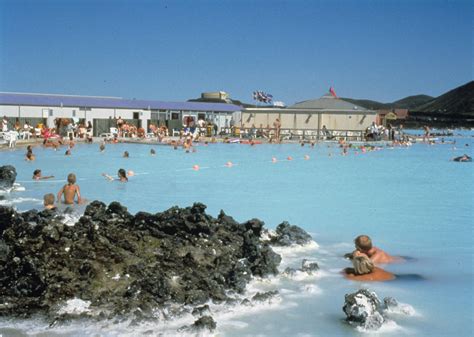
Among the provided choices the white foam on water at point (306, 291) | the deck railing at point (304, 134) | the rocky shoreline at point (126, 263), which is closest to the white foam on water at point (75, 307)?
the rocky shoreline at point (126, 263)

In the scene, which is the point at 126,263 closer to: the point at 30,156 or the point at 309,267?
the point at 309,267

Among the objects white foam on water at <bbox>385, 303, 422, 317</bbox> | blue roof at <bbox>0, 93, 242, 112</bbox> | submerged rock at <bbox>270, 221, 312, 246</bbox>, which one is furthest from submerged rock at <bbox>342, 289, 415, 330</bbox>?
blue roof at <bbox>0, 93, 242, 112</bbox>

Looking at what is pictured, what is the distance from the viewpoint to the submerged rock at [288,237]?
9445 millimetres

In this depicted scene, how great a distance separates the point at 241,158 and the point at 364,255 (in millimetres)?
19938

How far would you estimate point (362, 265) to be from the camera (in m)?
8.08

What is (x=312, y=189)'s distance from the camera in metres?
18.2

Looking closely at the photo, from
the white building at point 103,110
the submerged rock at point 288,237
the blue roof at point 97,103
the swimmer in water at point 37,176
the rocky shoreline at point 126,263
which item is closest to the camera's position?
the rocky shoreline at point 126,263

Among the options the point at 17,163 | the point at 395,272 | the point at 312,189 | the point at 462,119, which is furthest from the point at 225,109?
the point at 462,119

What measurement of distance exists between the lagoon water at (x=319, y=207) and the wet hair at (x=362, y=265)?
10.9 inches

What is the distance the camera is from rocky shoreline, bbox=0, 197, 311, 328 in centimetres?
638

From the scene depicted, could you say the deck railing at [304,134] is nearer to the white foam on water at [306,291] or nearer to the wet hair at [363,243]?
the wet hair at [363,243]

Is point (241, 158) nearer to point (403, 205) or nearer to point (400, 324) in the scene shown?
point (403, 205)

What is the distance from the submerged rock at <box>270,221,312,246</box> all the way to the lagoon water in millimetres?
205

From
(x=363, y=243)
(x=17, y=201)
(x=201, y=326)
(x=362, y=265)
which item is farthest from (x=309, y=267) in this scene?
(x=17, y=201)
